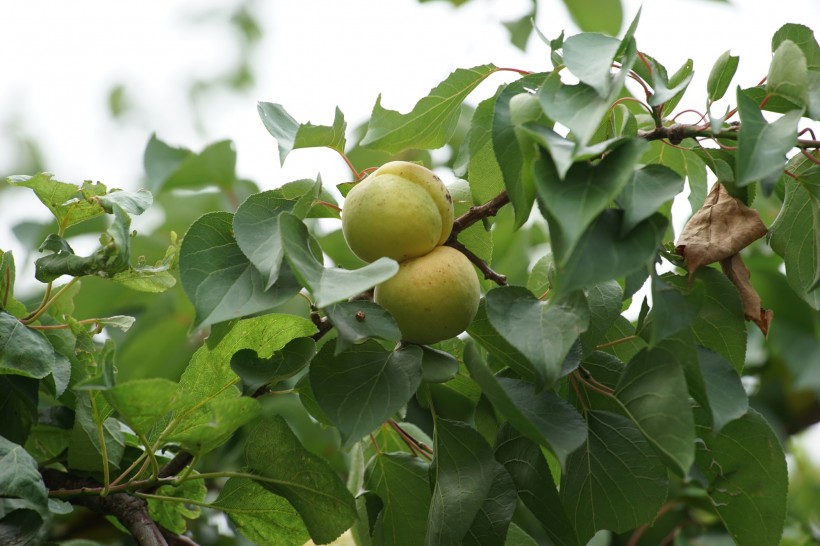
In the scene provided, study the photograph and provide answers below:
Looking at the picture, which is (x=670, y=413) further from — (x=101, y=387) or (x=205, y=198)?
(x=205, y=198)

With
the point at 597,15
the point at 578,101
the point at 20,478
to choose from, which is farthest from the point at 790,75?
the point at 597,15

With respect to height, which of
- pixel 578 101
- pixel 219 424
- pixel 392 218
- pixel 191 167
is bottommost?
pixel 191 167

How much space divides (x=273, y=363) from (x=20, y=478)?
206 millimetres

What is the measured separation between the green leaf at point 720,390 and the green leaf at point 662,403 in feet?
0.06

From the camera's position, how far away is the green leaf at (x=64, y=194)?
716 millimetres

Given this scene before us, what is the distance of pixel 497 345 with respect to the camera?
682 millimetres

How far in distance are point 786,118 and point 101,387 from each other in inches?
19.2

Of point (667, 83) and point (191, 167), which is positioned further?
point (191, 167)

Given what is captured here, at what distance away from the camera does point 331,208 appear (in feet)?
2.37

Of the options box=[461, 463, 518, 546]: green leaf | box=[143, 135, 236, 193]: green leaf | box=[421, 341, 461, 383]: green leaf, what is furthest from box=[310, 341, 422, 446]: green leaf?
box=[143, 135, 236, 193]: green leaf

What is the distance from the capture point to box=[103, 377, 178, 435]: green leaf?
1.92ft

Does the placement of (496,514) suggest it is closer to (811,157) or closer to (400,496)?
(400,496)

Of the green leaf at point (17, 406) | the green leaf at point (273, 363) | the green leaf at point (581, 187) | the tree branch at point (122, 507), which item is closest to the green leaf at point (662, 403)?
the green leaf at point (581, 187)

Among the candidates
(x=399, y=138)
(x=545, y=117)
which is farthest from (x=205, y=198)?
(x=545, y=117)
